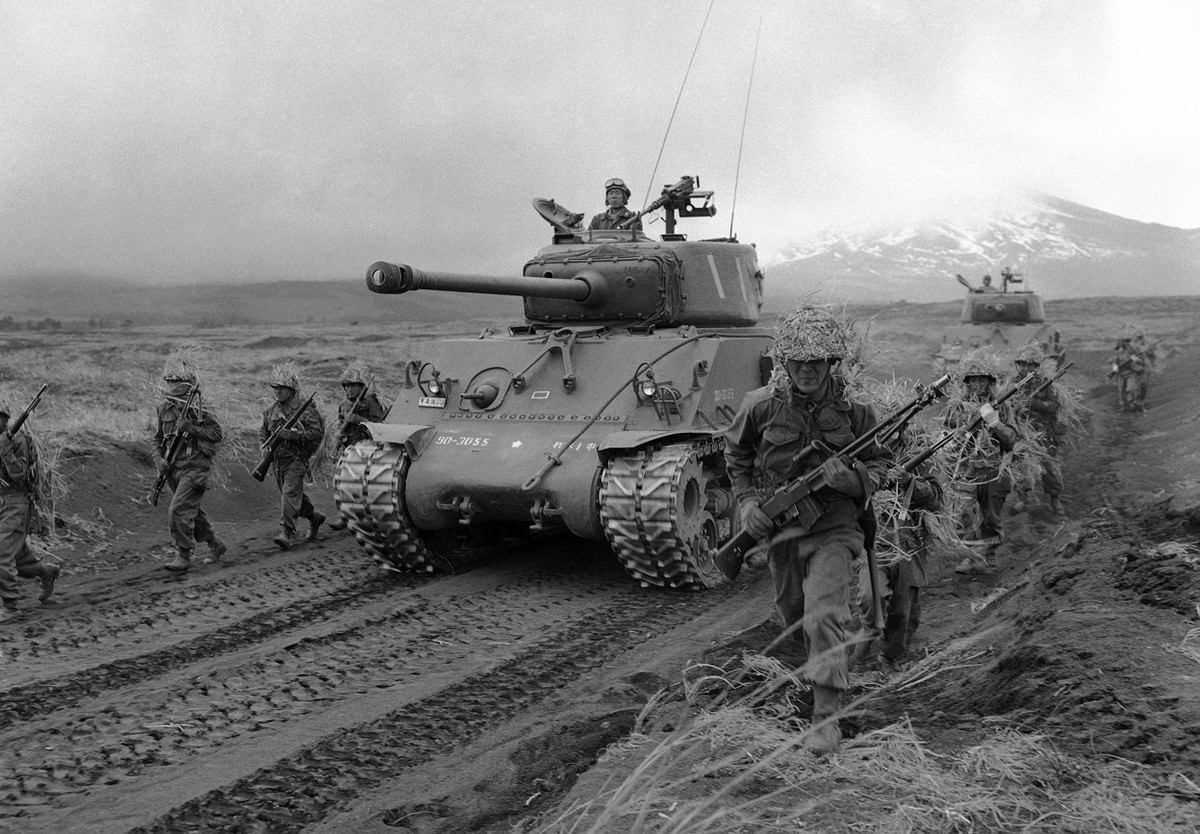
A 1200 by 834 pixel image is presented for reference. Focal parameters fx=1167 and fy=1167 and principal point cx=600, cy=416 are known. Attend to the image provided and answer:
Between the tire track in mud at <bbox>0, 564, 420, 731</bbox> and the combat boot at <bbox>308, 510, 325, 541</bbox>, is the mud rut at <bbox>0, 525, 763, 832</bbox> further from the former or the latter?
the combat boot at <bbox>308, 510, 325, 541</bbox>

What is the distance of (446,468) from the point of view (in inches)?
350

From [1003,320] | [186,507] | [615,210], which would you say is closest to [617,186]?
[615,210]

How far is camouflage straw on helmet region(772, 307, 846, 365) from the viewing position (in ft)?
16.2

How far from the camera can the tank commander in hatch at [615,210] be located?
38.5 feet

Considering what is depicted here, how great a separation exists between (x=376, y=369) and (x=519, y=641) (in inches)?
798

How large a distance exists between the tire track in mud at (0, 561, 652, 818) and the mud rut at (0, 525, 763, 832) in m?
0.02

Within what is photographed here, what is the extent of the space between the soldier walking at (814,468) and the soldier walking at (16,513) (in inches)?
230

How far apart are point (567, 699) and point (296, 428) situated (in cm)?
579

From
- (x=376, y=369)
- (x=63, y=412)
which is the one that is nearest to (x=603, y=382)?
(x=63, y=412)

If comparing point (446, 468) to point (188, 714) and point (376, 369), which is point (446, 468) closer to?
point (188, 714)

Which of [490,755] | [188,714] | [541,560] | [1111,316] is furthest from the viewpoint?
[1111,316]

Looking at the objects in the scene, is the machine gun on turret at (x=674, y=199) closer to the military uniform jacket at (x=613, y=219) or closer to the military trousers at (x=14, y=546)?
the military uniform jacket at (x=613, y=219)

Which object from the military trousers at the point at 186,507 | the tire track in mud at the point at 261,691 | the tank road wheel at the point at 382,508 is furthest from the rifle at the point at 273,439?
the tire track in mud at the point at 261,691

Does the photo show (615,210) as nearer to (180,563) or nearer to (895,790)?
(180,563)
